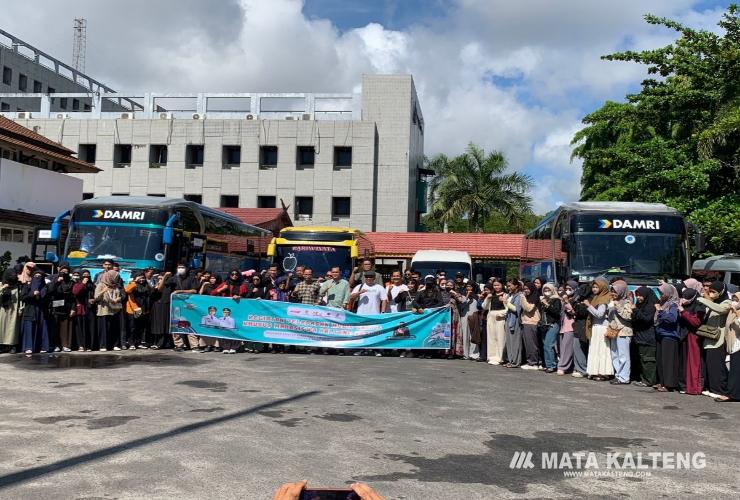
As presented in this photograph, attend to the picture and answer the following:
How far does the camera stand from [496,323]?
15.0 meters

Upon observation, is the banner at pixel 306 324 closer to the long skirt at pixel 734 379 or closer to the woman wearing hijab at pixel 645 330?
the woman wearing hijab at pixel 645 330

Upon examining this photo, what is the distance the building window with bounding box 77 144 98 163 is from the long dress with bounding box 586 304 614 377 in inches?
1761

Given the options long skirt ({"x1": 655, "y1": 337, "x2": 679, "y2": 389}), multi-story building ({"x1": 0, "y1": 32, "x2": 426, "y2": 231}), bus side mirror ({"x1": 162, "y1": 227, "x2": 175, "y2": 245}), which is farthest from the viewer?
multi-story building ({"x1": 0, "y1": 32, "x2": 426, "y2": 231})

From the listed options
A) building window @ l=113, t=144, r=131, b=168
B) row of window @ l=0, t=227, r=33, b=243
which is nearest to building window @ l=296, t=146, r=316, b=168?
building window @ l=113, t=144, r=131, b=168

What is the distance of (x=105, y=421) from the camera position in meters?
7.71

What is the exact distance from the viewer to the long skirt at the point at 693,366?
434 inches

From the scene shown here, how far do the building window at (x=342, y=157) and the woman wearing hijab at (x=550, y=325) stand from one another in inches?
1389

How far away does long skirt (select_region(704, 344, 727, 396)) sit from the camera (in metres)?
10.7

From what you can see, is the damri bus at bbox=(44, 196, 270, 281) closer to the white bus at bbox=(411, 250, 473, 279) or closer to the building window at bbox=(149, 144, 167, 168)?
the white bus at bbox=(411, 250, 473, 279)

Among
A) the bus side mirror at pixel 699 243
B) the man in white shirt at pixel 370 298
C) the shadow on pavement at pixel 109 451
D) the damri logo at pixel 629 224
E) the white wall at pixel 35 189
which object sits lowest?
the shadow on pavement at pixel 109 451

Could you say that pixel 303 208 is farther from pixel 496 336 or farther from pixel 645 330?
pixel 645 330

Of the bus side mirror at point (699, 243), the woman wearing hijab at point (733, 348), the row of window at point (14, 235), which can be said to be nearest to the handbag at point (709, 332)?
the woman wearing hijab at point (733, 348)

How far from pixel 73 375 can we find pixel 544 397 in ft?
23.8

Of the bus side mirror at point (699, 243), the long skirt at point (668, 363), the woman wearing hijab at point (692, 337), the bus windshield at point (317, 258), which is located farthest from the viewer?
the bus windshield at point (317, 258)
